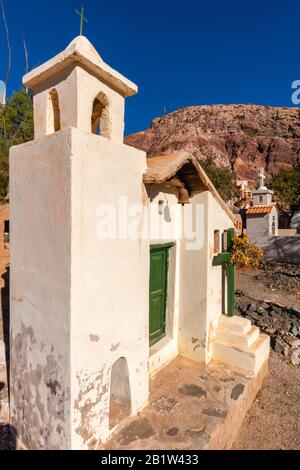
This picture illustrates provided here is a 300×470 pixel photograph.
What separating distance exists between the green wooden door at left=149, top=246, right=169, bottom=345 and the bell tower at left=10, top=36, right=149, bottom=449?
3.38ft

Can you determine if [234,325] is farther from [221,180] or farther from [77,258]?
[221,180]

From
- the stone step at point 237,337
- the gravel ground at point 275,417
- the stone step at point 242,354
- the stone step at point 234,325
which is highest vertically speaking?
the stone step at point 234,325

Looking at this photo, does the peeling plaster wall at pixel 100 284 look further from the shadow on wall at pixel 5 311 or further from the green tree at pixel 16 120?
the green tree at pixel 16 120

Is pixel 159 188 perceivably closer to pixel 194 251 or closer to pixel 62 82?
pixel 194 251

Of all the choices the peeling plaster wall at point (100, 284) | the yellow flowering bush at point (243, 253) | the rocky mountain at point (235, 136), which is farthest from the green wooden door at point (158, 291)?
the rocky mountain at point (235, 136)

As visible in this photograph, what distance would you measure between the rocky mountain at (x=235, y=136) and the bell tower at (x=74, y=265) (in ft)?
180

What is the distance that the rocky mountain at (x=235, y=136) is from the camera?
59062 mm

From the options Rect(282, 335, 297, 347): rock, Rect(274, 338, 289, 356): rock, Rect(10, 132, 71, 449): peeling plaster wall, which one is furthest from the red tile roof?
Rect(10, 132, 71, 449): peeling plaster wall

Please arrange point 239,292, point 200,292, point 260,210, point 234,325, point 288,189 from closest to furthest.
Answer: point 200,292, point 234,325, point 239,292, point 260,210, point 288,189

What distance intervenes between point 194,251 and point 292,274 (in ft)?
39.6

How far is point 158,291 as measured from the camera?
5121 mm

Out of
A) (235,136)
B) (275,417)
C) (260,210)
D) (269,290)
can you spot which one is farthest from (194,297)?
(235,136)

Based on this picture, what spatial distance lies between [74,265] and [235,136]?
221 feet

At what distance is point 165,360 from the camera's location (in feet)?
17.0
